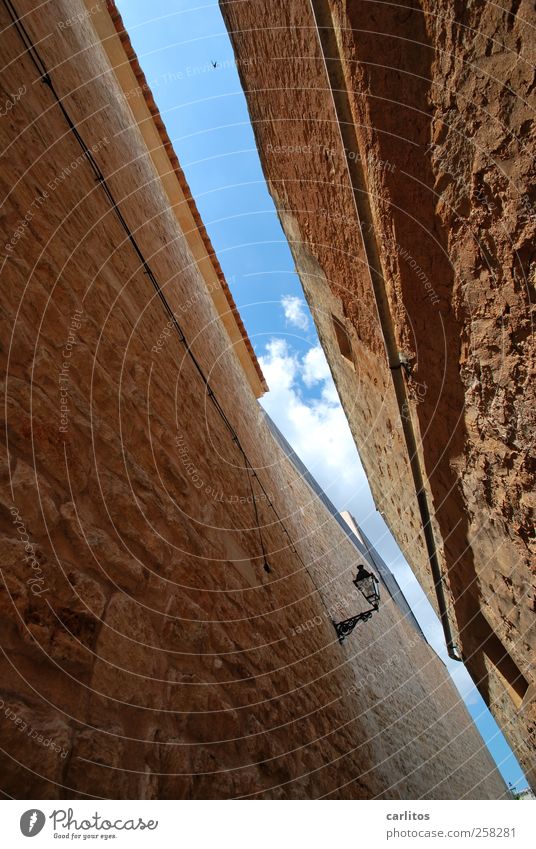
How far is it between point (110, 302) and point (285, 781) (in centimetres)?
265

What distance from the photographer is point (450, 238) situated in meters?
2.22

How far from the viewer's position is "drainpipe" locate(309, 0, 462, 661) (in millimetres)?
2656

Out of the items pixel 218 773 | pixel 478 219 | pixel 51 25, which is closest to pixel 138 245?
pixel 51 25

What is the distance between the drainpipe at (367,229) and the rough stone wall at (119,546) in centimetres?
140

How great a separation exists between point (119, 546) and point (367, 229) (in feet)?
7.98

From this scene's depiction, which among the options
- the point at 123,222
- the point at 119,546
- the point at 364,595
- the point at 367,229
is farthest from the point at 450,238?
the point at 364,595

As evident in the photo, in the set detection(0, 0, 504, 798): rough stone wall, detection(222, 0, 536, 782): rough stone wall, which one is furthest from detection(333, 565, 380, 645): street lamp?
detection(222, 0, 536, 782): rough stone wall

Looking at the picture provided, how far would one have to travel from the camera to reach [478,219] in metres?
1.97

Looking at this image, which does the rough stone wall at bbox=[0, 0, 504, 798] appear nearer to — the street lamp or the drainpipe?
the street lamp

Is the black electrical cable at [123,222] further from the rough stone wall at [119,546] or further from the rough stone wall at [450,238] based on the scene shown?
Answer: the rough stone wall at [450,238]

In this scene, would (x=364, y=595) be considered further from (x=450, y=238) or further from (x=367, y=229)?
(x=450, y=238)

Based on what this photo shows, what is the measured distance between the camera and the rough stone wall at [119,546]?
4.28 ft

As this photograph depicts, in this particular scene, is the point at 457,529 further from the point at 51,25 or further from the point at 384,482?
the point at 51,25

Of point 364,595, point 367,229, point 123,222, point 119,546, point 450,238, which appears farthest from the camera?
point 364,595
